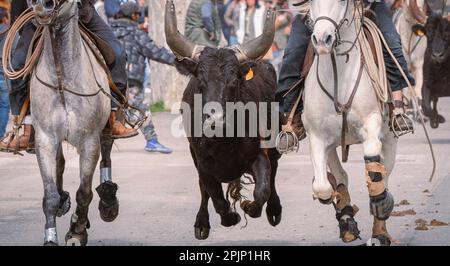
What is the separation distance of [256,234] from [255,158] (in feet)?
2.68

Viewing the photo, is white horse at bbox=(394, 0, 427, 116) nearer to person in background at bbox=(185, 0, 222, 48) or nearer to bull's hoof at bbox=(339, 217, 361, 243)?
person in background at bbox=(185, 0, 222, 48)

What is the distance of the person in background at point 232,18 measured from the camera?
32281 millimetres

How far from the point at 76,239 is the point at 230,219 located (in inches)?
51.4

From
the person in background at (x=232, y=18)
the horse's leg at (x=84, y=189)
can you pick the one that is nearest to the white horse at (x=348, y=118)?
the horse's leg at (x=84, y=189)

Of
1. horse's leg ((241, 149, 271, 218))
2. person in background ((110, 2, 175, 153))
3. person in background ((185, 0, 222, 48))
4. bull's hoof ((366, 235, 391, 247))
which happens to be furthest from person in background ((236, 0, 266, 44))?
bull's hoof ((366, 235, 391, 247))

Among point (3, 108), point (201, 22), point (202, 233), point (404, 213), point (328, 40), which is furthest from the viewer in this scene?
point (201, 22)

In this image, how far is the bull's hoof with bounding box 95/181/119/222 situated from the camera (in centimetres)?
1266

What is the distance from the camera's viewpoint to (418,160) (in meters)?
18.0

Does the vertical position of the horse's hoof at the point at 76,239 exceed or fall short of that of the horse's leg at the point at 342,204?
it falls short

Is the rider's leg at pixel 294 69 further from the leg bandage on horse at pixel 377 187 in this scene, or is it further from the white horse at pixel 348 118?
the leg bandage on horse at pixel 377 187

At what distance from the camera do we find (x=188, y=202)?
48.6ft

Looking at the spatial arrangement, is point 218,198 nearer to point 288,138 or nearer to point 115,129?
point 288,138

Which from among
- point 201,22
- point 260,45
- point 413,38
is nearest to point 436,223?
point 260,45

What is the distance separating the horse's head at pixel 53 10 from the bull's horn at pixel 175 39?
0.88 metres
